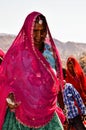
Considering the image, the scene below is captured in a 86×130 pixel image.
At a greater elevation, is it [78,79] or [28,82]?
[28,82]

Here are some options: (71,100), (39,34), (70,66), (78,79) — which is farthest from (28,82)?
(78,79)

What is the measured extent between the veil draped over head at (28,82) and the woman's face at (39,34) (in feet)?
0.25

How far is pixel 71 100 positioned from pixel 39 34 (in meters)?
4.24

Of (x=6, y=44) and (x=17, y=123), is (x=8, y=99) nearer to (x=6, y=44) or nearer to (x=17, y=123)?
(x=17, y=123)

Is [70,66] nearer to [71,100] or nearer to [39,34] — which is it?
[71,100]

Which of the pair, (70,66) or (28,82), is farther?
(70,66)

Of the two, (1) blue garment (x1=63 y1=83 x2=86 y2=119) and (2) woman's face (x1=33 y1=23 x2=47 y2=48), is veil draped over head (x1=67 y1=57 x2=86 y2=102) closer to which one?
(1) blue garment (x1=63 y1=83 x2=86 y2=119)

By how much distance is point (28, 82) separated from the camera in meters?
5.94

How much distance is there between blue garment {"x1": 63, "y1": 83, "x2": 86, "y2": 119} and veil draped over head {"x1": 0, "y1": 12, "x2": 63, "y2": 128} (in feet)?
12.5

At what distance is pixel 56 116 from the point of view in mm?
6266

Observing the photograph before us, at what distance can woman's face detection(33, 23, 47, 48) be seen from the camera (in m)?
6.08

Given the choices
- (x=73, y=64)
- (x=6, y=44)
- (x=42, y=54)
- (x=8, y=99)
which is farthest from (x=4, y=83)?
(x=6, y=44)

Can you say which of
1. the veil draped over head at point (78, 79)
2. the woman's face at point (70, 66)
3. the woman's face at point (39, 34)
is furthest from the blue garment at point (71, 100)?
the woman's face at point (39, 34)

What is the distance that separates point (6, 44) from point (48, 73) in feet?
624
